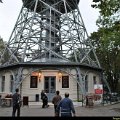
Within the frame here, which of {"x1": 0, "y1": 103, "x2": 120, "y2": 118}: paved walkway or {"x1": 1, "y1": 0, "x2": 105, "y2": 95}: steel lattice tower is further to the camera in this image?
{"x1": 1, "y1": 0, "x2": 105, "y2": 95}: steel lattice tower

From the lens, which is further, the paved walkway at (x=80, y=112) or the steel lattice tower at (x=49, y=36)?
the steel lattice tower at (x=49, y=36)

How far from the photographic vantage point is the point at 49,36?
1458 inches

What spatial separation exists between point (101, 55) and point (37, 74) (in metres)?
17.7

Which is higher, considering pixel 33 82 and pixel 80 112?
pixel 33 82

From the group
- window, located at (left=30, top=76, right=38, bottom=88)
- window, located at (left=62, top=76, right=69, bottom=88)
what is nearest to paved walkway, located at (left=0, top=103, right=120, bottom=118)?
window, located at (left=30, top=76, right=38, bottom=88)

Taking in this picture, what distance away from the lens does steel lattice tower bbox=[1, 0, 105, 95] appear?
35.4m

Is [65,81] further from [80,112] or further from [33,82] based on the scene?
[80,112]

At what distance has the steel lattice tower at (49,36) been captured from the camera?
1394 inches

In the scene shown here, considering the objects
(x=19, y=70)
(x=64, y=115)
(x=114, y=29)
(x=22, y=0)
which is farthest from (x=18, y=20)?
(x=64, y=115)

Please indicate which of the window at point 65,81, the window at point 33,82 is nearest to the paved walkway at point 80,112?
the window at point 33,82

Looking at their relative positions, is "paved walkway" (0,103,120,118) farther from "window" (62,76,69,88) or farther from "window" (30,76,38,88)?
"window" (62,76,69,88)

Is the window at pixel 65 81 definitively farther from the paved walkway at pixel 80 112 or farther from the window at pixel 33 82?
the paved walkway at pixel 80 112

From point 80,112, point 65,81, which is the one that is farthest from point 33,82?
point 80,112

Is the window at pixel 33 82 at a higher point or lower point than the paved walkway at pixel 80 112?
higher
